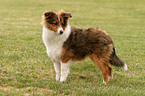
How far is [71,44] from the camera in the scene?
20.6ft

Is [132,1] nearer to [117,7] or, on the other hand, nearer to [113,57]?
[117,7]

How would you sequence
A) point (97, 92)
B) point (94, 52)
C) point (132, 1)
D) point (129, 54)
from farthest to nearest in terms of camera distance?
point (132, 1) → point (129, 54) → point (94, 52) → point (97, 92)

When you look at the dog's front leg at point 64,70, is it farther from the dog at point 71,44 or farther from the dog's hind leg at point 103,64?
the dog's hind leg at point 103,64

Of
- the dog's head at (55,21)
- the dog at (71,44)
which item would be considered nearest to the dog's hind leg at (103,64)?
the dog at (71,44)

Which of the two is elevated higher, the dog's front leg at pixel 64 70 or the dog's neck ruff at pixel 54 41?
the dog's neck ruff at pixel 54 41

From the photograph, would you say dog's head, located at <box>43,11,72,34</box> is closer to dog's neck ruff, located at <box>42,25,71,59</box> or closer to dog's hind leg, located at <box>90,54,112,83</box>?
dog's neck ruff, located at <box>42,25,71,59</box>

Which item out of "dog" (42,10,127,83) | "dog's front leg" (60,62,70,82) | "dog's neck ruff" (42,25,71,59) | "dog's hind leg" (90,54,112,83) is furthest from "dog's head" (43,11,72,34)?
"dog's hind leg" (90,54,112,83)

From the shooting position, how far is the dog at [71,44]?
6.05 m

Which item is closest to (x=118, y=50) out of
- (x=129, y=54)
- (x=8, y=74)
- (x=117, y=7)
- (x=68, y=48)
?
(x=129, y=54)

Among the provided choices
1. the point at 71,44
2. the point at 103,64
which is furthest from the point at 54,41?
the point at 103,64

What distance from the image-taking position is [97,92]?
545 centimetres

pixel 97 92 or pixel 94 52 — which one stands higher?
pixel 94 52

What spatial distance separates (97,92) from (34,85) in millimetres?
1556

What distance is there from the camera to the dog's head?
591 cm
